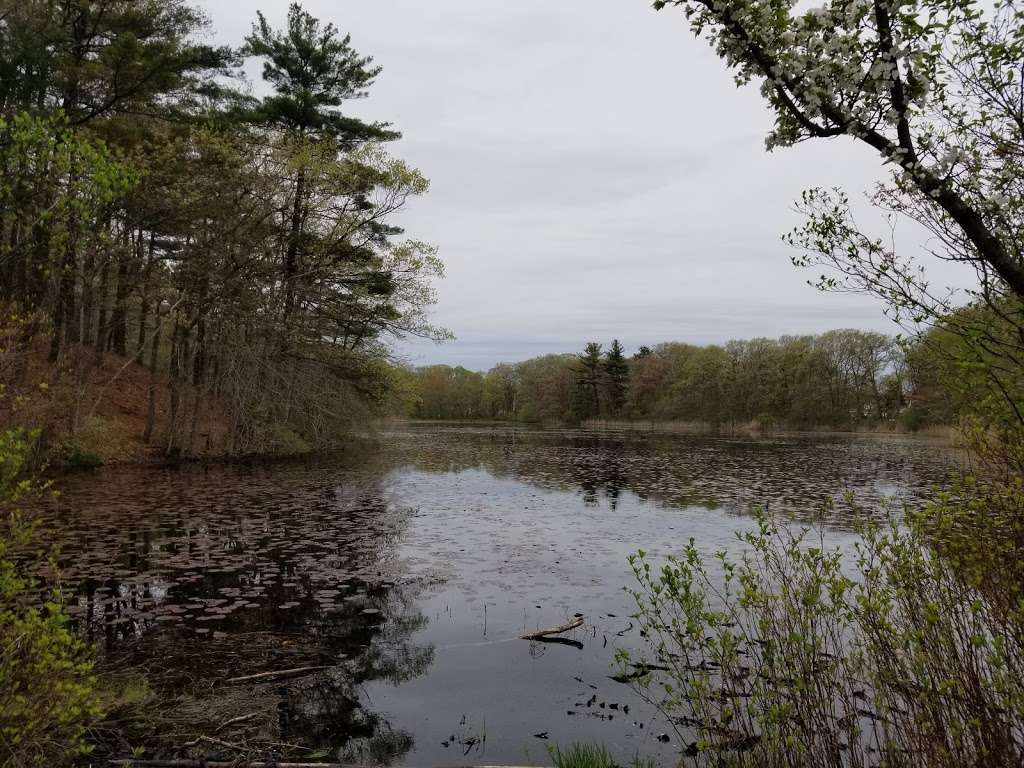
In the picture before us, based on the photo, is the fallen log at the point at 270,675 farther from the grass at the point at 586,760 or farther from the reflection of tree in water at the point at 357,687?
the grass at the point at 586,760

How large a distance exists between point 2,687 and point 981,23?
664 centimetres

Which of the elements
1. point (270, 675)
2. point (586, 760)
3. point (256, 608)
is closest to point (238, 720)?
point (270, 675)

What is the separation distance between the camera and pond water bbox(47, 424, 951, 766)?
5.25 m

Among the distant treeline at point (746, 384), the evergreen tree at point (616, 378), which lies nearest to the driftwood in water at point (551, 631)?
the distant treeline at point (746, 384)

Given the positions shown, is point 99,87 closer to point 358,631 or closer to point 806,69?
point 358,631

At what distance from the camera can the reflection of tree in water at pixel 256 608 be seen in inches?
206

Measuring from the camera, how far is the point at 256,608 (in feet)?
25.4

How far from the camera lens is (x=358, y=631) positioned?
23.8ft

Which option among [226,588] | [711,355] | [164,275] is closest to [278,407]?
[164,275]

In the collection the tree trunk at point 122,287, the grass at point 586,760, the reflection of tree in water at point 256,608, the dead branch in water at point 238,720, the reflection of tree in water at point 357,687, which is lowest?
the reflection of tree in water at point 357,687

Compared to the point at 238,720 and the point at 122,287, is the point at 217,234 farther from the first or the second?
the point at 238,720

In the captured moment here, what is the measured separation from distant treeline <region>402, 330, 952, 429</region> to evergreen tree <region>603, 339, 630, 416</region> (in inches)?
5.3

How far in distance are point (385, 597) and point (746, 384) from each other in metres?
69.3

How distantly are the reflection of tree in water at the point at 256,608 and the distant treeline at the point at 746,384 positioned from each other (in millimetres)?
52391
